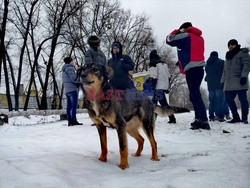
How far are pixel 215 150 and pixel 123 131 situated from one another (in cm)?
156

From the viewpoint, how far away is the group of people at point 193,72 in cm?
546

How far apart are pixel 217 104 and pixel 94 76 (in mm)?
5745

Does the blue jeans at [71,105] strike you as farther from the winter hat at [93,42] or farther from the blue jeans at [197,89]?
the blue jeans at [197,89]

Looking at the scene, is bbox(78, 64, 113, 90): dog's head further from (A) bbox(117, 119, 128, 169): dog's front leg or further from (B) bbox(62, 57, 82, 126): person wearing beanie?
(B) bbox(62, 57, 82, 126): person wearing beanie

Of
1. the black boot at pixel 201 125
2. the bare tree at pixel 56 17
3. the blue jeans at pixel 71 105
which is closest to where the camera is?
the black boot at pixel 201 125

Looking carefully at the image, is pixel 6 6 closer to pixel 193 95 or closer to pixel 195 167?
pixel 193 95

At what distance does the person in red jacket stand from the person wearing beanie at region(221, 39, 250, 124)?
62.7 inches

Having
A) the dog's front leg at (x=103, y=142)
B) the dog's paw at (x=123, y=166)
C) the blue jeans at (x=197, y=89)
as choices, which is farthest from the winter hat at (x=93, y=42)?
the dog's paw at (x=123, y=166)

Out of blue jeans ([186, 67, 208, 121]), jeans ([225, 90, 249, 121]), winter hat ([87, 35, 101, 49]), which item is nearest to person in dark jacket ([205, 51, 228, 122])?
jeans ([225, 90, 249, 121])

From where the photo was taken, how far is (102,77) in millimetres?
3160

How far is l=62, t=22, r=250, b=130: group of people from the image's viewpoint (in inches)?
215

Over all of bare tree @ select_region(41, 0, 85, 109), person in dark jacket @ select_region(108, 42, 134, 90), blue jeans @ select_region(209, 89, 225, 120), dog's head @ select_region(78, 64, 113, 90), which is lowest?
blue jeans @ select_region(209, 89, 225, 120)

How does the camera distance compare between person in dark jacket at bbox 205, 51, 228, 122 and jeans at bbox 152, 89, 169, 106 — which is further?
person in dark jacket at bbox 205, 51, 228, 122

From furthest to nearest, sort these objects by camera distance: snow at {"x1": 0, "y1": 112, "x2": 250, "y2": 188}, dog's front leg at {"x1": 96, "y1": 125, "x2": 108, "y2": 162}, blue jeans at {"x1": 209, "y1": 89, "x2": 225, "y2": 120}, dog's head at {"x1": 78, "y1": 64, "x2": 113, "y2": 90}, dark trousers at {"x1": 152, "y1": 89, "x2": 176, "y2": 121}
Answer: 1. blue jeans at {"x1": 209, "y1": 89, "x2": 225, "y2": 120}
2. dark trousers at {"x1": 152, "y1": 89, "x2": 176, "y2": 121}
3. dog's front leg at {"x1": 96, "y1": 125, "x2": 108, "y2": 162}
4. dog's head at {"x1": 78, "y1": 64, "x2": 113, "y2": 90}
5. snow at {"x1": 0, "y1": 112, "x2": 250, "y2": 188}
